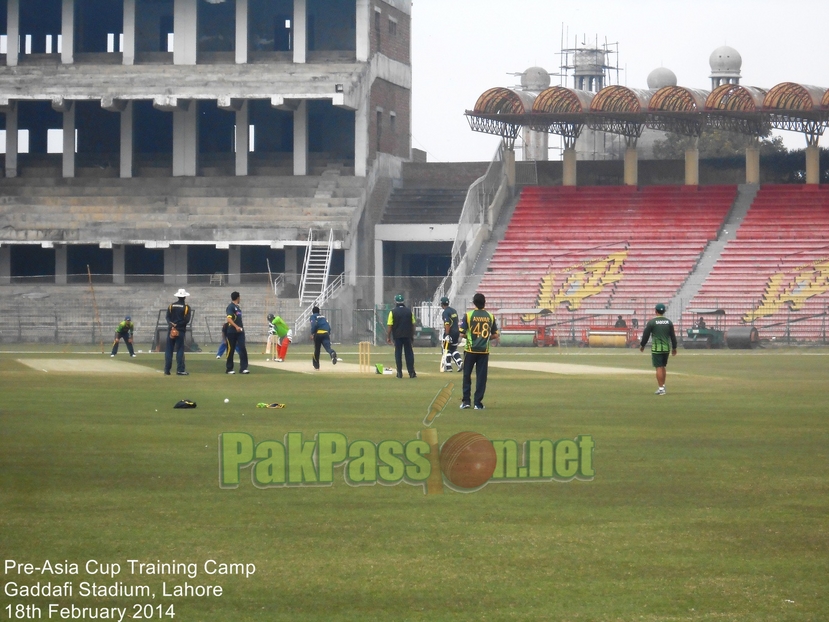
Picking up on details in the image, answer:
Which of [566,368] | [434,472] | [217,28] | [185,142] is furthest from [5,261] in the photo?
[434,472]

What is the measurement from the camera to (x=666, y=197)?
Result: 64438mm

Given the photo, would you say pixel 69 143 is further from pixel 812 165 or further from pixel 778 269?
pixel 812 165

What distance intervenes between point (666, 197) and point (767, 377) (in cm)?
3475

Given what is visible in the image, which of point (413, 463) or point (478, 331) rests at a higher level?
point (478, 331)

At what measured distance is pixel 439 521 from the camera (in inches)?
420

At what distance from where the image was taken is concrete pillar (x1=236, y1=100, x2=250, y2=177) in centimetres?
6619

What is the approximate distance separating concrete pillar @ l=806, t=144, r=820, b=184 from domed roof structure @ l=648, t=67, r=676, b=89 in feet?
62.8

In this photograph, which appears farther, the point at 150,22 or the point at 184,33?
the point at 150,22

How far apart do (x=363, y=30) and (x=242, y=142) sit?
7.97 meters

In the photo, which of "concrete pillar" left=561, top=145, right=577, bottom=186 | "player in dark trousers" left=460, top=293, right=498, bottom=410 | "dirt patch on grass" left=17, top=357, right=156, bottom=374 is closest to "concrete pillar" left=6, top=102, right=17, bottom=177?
"concrete pillar" left=561, top=145, right=577, bottom=186

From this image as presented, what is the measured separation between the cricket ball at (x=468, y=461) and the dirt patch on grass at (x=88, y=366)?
19037mm

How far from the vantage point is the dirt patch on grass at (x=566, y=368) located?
32.3m

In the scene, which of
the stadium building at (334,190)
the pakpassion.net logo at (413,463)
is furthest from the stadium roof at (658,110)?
the pakpassion.net logo at (413,463)

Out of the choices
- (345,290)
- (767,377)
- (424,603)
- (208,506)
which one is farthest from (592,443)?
(345,290)
